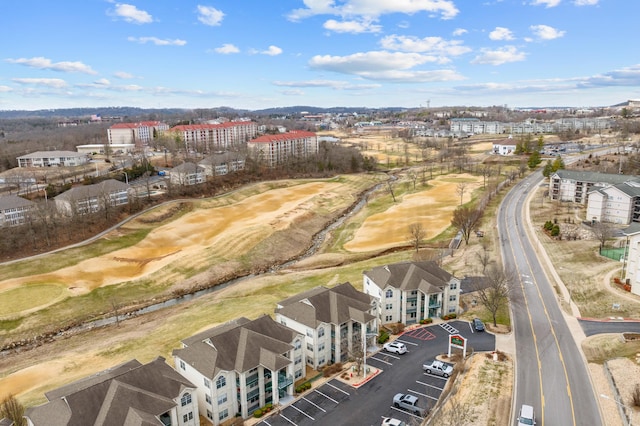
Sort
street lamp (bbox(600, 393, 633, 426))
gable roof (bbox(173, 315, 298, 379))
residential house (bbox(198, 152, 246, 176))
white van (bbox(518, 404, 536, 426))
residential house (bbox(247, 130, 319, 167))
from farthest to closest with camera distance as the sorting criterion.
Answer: residential house (bbox(247, 130, 319, 167)), residential house (bbox(198, 152, 246, 176)), gable roof (bbox(173, 315, 298, 379)), street lamp (bbox(600, 393, 633, 426)), white van (bbox(518, 404, 536, 426))

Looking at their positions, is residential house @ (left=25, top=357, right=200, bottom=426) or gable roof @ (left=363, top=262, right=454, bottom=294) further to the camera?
gable roof @ (left=363, top=262, right=454, bottom=294)

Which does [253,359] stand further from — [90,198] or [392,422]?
[90,198]

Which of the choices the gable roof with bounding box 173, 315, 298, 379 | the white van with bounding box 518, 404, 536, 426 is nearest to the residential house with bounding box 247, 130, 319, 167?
the gable roof with bounding box 173, 315, 298, 379

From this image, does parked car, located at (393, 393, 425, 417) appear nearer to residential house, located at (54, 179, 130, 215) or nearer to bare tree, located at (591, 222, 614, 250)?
bare tree, located at (591, 222, 614, 250)

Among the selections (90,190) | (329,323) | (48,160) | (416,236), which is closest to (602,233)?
(416,236)

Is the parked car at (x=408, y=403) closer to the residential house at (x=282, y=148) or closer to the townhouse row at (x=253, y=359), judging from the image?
the townhouse row at (x=253, y=359)

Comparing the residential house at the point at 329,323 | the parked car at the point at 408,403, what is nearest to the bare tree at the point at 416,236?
the residential house at the point at 329,323

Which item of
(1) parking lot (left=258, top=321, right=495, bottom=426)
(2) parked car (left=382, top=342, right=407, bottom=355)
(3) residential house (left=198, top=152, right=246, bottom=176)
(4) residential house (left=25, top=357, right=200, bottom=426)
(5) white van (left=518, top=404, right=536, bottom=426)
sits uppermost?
(3) residential house (left=198, top=152, right=246, bottom=176)

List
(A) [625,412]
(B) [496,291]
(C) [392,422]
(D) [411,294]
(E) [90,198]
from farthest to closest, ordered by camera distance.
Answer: (E) [90,198] < (D) [411,294] < (B) [496,291] < (A) [625,412] < (C) [392,422]
